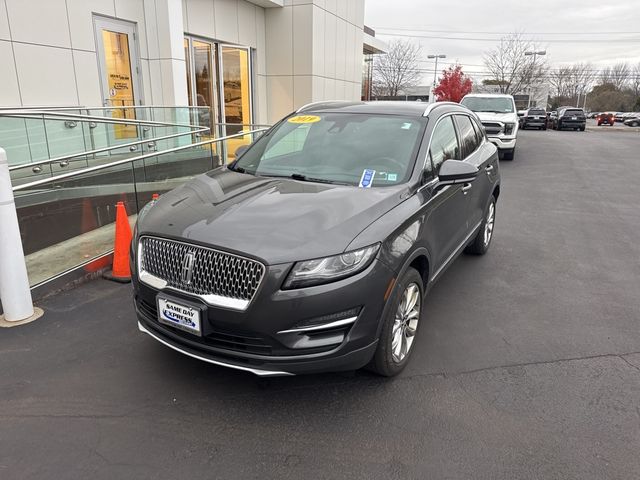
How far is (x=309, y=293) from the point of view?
2688 millimetres

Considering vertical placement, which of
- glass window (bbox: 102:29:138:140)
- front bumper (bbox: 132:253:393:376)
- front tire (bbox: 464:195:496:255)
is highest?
glass window (bbox: 102:29:138:140)

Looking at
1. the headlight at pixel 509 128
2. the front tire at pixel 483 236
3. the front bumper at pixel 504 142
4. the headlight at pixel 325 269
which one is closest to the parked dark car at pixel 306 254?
the headlight at pixel 325 269

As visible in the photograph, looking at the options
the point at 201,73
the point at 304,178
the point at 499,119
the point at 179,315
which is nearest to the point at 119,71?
the point at 201,73

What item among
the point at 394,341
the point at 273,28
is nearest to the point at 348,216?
the point at 394,341

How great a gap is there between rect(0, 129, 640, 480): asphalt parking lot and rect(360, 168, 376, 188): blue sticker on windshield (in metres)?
1.34

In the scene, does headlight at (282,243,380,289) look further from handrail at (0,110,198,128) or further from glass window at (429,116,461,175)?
handrail at (0,110,198,128)

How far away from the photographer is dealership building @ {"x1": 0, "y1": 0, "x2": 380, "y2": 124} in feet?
28.9

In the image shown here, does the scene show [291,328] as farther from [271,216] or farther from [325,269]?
[271,216]

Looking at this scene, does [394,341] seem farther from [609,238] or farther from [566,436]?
[609,238]

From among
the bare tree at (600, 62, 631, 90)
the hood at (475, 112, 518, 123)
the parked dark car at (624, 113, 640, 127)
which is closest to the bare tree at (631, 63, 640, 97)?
the bare tree at (600, 62, 631, 90)

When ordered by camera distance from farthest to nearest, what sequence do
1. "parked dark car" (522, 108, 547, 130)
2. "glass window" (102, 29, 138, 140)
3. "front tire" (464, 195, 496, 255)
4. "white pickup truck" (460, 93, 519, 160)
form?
"parked dark car" (522, 108, 547, 130) < "white pickup truck" (460, 93, 519, 160) < "glass window" (102, 29, 138, 140) < "front tire" (464, 195, 496, 255)

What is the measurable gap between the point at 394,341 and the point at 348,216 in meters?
0.93

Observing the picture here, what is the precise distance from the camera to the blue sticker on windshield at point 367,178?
3.60 m

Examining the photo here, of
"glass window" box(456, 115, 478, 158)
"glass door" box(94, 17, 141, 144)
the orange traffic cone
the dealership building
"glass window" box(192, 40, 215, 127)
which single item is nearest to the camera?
"glass window" box(456, 115, 478, 158)
